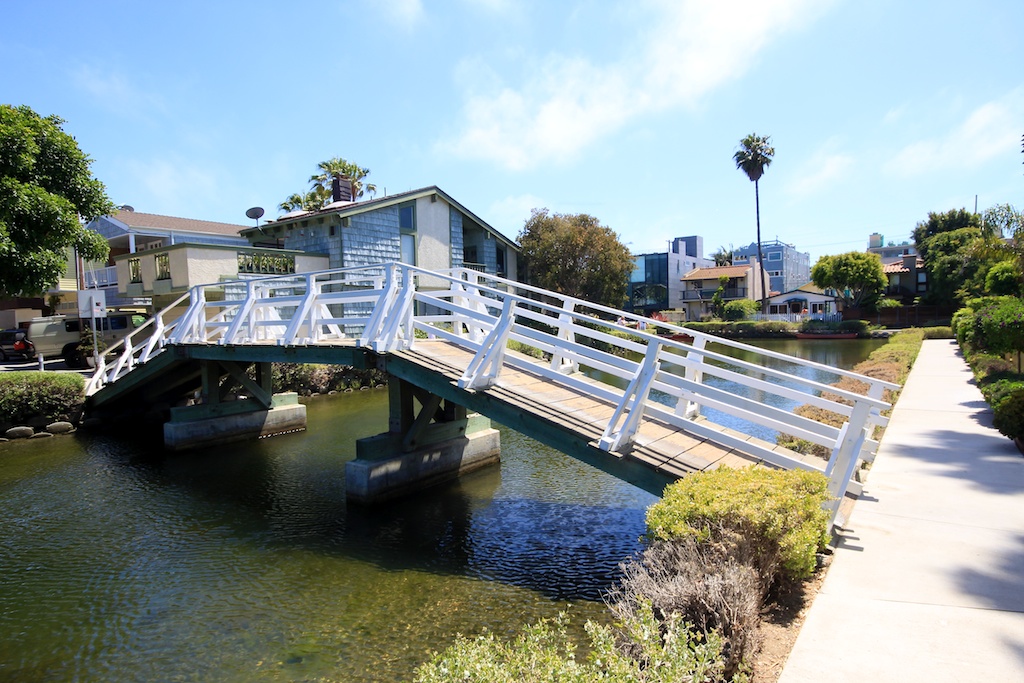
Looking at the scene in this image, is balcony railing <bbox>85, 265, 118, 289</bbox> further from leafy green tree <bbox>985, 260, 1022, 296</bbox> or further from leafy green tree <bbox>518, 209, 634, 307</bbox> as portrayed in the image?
leafy green tree <bbox>985, 260, 1022, 296</bbox>

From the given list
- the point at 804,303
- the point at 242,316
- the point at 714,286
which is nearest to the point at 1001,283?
the point at 242,316

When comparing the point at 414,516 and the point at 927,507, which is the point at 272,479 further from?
the point at 927,507

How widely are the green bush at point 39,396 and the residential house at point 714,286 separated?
2347 inches

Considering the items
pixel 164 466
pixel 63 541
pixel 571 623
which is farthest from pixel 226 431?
pixel 571 623

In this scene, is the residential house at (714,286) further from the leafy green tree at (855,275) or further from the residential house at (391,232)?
the residential house at (391,232)

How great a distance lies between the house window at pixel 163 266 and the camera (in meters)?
20.6

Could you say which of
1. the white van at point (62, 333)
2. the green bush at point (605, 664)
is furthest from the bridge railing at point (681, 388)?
the white van at point (62, 333)

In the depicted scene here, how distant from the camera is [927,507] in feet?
23.3

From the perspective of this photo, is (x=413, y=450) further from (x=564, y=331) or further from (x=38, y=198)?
(x=38, y=198)

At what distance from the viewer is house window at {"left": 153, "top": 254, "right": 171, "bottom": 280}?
20.6m

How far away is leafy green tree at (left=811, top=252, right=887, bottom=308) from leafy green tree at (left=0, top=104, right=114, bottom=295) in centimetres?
5288

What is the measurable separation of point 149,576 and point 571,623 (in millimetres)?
5515

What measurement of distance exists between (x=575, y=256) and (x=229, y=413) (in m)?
27.9

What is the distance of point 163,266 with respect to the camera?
20844 mm
